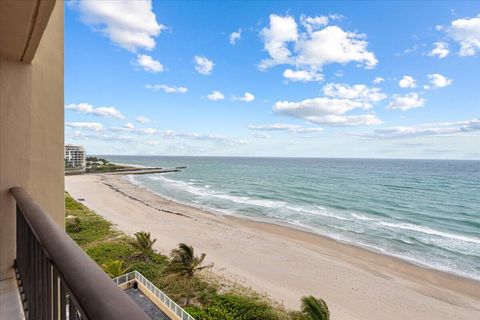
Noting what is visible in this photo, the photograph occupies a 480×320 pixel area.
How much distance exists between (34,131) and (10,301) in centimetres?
166

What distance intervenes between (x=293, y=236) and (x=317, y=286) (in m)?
8.11

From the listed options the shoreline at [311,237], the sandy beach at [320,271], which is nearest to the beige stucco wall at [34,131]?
the sandy beach at [320,271]

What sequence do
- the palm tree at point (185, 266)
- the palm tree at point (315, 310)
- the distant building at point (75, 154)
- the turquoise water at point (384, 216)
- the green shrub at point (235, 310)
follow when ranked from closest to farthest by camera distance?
1. the palm tree at point (315, 310)
2. the green shrub at point (235, 310)
3. the palm tree at point (185, 266)
4. the turquoise water at point (384, 216)
5. the distant building at point (75, 154)

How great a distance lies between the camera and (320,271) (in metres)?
16.2

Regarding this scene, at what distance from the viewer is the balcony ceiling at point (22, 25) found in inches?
77.8

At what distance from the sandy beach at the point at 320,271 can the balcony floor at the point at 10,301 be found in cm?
1133

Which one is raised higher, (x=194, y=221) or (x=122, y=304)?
(x=122, y=304)

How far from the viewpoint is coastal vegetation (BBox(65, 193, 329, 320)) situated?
10016 mm

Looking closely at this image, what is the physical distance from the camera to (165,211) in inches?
1203

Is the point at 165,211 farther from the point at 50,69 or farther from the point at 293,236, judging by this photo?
the point at 50,69

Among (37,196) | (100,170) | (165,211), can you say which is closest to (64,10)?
(37,196)

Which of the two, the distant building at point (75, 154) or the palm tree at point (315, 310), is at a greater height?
the distant building at point (75, 154)

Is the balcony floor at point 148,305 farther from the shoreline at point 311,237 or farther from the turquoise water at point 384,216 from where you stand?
the turquoise water at point 384,216

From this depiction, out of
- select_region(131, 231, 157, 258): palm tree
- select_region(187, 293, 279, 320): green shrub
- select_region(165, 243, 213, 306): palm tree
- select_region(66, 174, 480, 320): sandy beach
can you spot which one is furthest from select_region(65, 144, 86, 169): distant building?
select_region(187, 293, 279, 320): green shrub
